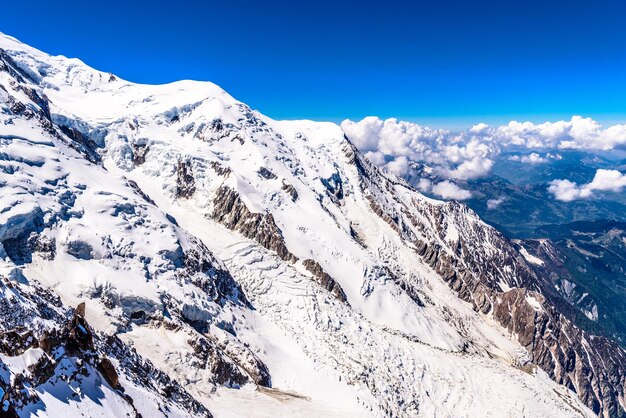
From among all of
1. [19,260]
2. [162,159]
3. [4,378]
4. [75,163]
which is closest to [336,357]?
[19,260]

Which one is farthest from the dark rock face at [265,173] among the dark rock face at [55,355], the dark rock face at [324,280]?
the dark rock face at [55,355]

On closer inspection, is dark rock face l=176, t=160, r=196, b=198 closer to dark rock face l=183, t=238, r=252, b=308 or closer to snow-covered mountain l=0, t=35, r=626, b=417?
snow-covered mountain l=0, t=35, r=626, b=417

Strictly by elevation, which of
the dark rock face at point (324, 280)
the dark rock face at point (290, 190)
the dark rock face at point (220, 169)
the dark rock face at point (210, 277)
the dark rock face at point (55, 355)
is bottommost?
the dark rock face at point (55, 355)

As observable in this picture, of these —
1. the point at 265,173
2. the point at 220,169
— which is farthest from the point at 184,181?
the point at 265,173

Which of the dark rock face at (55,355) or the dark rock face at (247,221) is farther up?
the dark rock face at (247,221)

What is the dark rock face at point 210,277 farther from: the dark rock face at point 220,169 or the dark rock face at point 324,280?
the dark rock face at point 220,169

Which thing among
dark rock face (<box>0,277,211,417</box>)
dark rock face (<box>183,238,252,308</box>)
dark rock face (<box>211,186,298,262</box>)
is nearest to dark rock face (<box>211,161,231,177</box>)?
dark rock face (<box>211,186,298,262</box>)
